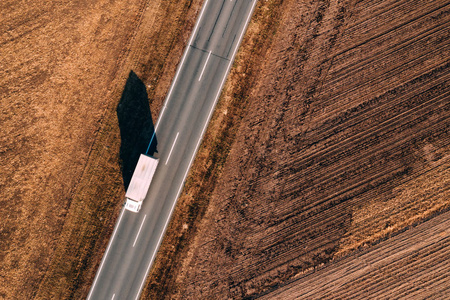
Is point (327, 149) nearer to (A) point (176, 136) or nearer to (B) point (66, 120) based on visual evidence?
(A) point (176, 136)

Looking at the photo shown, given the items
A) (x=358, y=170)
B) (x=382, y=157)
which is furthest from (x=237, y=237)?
(x=382, y=157)

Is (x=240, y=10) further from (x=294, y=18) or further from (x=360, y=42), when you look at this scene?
(x=360, y=42)

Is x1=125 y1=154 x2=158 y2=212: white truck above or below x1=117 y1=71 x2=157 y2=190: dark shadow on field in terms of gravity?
below

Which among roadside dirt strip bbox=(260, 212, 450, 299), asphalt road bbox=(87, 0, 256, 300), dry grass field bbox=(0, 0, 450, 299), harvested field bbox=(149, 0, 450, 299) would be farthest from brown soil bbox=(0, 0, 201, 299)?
roadside dirt strip bbox=(260, 212, 450, 299)

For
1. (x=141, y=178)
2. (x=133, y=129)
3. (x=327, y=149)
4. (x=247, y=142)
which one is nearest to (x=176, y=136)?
(x=133, y=129)

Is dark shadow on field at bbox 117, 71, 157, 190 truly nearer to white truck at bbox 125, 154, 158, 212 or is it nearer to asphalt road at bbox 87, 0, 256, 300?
asphalt road at bbox 87, 0, 256, 300
